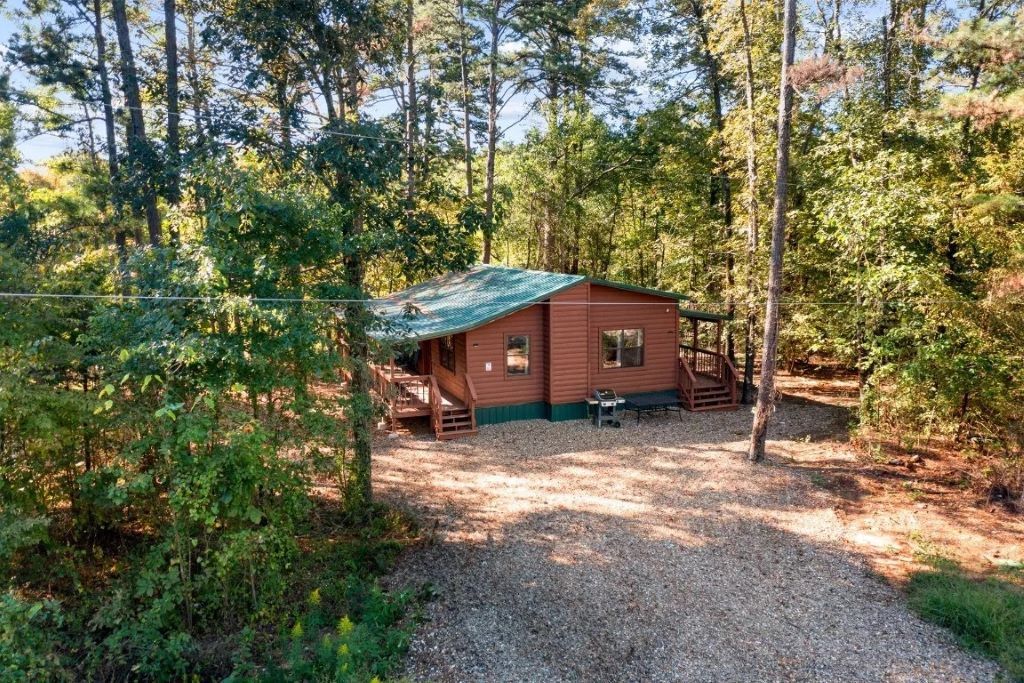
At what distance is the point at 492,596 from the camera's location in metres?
7.42

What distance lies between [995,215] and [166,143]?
14.1 m

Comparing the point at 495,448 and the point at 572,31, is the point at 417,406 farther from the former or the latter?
the point at 572,31

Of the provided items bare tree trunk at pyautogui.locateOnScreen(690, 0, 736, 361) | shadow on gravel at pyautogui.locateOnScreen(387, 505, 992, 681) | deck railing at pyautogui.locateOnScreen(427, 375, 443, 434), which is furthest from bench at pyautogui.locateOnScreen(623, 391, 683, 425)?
shadow on gravel at pyautogui.locateOnScreen(387, 505, 992, 681)

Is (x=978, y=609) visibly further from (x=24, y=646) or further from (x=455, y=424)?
(x=455, y=424)

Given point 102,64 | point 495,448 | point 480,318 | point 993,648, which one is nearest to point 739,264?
point 480,318

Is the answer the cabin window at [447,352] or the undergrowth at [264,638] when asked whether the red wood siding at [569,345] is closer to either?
the cabin window at [447,352]

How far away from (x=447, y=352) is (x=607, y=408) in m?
4.40

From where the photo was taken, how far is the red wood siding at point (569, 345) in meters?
14.7

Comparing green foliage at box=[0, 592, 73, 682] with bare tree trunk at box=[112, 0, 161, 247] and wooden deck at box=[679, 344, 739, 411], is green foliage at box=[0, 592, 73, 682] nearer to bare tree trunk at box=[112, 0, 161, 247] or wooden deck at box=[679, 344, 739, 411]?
bare tree trunk at box=[112, 0, 161, 247]

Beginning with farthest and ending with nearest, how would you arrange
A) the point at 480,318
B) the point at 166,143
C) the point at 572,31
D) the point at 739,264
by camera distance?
the point at 572,31, the point at 739,264, the point at 480,318, the point at 166,143

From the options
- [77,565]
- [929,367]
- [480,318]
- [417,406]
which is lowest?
[77,565]

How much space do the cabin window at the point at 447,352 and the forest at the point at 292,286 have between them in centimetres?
448

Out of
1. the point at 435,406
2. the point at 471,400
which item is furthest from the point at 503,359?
the point at 435,406

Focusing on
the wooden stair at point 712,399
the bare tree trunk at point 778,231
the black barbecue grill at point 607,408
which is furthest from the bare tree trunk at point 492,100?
the bare tree trunk at point 778,231
